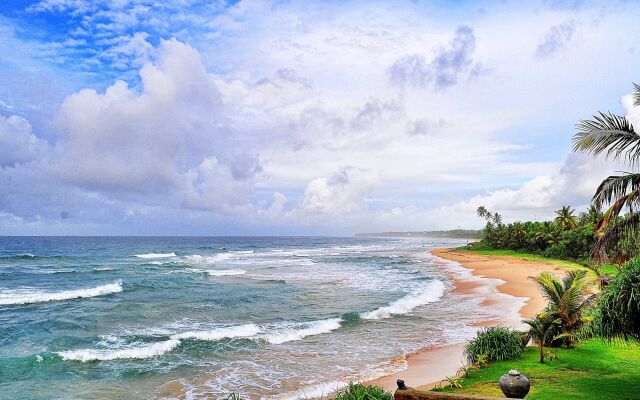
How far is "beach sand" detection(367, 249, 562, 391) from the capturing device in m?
13.7

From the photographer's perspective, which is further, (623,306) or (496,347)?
(496,347)

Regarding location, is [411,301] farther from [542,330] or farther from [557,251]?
[557,251]

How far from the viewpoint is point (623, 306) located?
27.0 feet

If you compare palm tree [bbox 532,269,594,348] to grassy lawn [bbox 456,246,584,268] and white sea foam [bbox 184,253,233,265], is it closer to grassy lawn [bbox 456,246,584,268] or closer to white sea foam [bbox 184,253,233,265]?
grassy lawn [bbox 456,246,584,268]

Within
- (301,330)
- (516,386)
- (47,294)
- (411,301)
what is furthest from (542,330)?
(47,294)

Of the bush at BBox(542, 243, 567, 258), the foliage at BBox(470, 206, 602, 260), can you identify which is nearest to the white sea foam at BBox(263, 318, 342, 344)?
the foliage at BBox(470, 206, 602, 260)

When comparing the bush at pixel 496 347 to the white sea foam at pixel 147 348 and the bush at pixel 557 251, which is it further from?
the bush at pixel 557 251

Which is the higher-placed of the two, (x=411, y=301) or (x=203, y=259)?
(x=411, y=301)

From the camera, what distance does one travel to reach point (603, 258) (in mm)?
9594

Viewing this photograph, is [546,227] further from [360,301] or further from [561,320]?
[561,320]

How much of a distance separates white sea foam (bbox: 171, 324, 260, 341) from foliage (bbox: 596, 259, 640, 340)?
47.3ft

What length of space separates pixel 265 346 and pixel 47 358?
782 cm

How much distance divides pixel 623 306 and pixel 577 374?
4.16 m

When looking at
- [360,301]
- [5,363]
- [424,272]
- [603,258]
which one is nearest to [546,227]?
[424,272]
